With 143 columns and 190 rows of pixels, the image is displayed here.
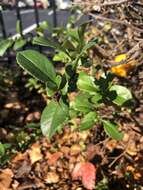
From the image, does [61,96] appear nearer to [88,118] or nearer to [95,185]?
[88,118]

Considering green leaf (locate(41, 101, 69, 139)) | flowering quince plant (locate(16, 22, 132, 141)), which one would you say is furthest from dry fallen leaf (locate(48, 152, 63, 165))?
green leaf (locate(41, 101, 69, 139))

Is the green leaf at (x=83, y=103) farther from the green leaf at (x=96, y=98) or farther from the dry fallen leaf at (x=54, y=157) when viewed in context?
the dry fallen leaf at (x=54, y=157)

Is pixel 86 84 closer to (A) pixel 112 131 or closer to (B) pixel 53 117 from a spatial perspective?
(A) pixel 112 131

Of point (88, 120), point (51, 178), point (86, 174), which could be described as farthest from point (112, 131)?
point (51, 178)

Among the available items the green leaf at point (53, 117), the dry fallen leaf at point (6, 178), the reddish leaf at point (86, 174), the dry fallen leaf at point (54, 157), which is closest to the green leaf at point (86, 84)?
the green leaf at point (53, 117)

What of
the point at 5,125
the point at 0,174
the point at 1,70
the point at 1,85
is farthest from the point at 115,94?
the point at 1,70
